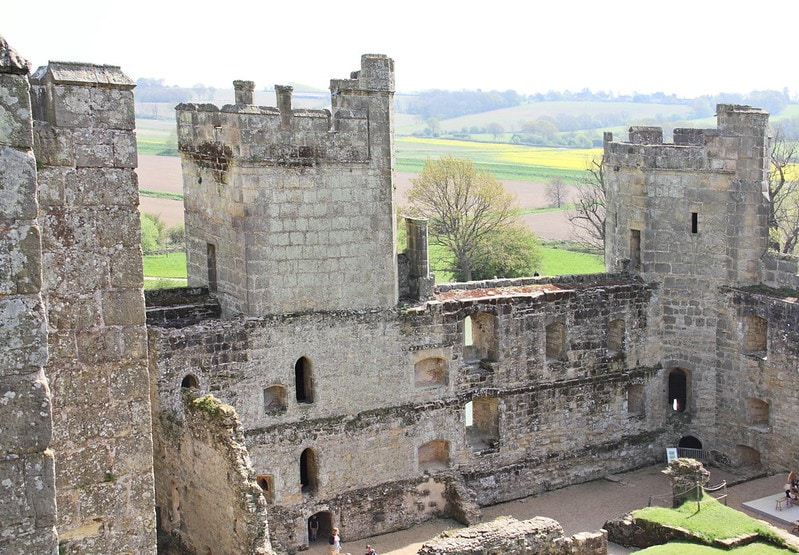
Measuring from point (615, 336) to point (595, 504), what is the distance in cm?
420

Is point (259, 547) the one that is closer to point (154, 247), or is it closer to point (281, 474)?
point (281, 474)

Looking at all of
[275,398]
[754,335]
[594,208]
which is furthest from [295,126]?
[594,208]

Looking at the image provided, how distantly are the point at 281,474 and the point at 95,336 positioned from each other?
40.5 ft

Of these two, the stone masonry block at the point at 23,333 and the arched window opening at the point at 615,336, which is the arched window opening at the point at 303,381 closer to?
the arched window opening at the point at 615,336

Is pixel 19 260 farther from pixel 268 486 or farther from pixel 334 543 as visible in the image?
pixel 334 543

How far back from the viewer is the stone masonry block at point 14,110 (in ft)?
23.6

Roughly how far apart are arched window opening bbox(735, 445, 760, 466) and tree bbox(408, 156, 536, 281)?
→ 23.8 m

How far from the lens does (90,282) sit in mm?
10562

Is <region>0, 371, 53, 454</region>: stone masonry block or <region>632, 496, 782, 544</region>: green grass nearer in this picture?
<region>0, 371, 53, 454</region>: stone masonry block

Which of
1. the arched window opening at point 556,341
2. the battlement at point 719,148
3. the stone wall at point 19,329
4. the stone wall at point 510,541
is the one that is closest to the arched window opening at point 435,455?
the arched window opening at point 556,341

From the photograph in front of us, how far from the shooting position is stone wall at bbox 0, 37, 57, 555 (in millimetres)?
7211

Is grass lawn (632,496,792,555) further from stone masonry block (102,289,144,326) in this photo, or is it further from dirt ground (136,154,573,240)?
dirt ground (136,154,573,240)

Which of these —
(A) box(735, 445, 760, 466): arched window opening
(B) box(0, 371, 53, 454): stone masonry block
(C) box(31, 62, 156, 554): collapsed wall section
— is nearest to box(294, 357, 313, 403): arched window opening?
(A) box(735, 445, 760, 466): arched window opening

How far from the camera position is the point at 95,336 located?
10633mm
